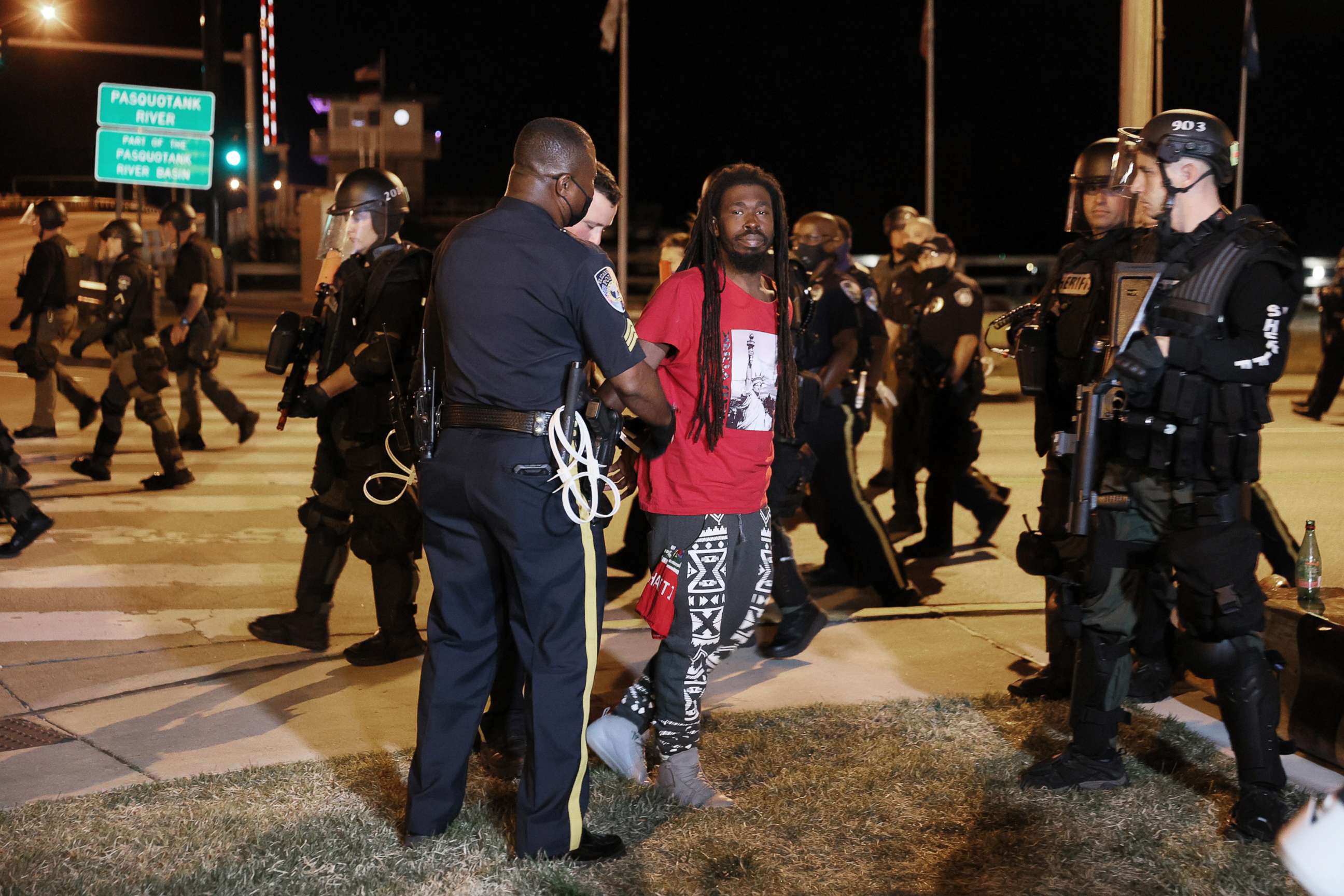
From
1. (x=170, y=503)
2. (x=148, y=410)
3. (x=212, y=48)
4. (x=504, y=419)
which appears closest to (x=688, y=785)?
(x=504, y=419)

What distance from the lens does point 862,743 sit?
4.75m

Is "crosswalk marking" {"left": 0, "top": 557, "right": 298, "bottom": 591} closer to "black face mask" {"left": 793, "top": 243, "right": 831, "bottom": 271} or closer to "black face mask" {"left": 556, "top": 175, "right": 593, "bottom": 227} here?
"black face mask" {"left": 793, "top": 243, "right": 831, "bottom": 271}

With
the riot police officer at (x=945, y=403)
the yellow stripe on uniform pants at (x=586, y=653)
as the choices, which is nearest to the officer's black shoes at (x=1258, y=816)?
the yellow stripe on uniform pants at (x=586, y=653)

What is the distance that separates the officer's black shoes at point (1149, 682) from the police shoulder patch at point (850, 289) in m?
2.27

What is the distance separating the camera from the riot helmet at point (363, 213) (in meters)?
5.64

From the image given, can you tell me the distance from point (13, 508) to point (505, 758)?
15.5 ft

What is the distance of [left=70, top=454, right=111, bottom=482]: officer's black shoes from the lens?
10.4 meters

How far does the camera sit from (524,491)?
Answer: 3.67 meters

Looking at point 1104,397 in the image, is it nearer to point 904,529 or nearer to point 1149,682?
point 1149,682

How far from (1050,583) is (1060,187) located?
66.2m

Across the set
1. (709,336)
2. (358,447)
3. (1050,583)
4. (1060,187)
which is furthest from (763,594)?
(1060,187)

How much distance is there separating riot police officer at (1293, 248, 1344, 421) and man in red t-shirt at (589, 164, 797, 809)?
10.9 m

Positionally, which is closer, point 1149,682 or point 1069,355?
point 1069,355

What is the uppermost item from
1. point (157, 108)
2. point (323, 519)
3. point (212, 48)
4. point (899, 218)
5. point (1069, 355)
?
point (212, 48)
